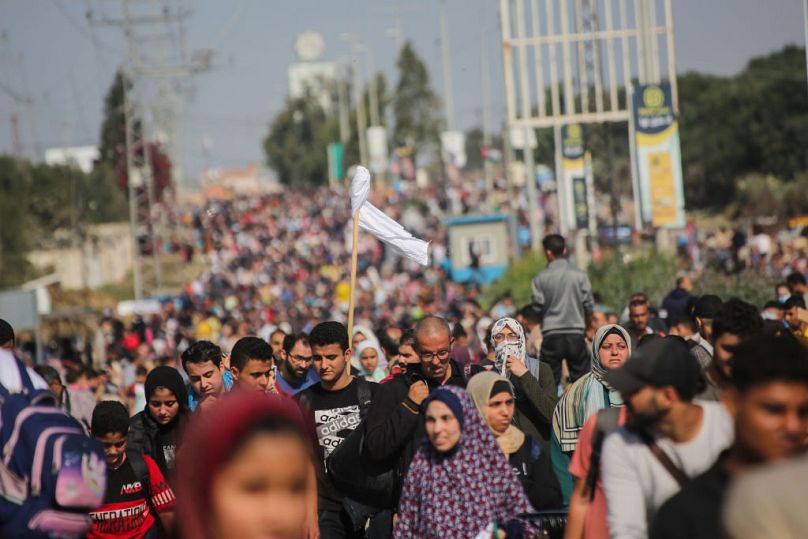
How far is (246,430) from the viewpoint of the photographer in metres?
2.54

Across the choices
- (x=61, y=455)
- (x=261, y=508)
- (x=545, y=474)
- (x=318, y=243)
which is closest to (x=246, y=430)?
(x=261, y=508)

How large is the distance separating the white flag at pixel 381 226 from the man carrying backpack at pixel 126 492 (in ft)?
13.0

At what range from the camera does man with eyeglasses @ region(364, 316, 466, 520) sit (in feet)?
21.5

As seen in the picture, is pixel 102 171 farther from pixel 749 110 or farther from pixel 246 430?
pixel 246 430

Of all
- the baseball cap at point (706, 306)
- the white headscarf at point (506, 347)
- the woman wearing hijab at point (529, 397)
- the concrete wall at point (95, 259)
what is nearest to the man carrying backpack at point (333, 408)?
the woman wearing hijab at point (529, 397)

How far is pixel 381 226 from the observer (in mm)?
10711

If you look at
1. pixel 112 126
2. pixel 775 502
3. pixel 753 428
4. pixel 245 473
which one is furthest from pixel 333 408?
pixel 112 126

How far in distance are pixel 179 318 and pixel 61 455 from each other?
2987 centimetres

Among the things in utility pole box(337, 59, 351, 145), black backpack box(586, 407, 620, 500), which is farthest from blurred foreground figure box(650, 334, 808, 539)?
utility pole box(337, 59, 351, 145)

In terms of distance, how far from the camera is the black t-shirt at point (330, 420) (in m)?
7.23

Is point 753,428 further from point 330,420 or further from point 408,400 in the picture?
point 330,420

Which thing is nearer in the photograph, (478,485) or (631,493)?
(631,493)

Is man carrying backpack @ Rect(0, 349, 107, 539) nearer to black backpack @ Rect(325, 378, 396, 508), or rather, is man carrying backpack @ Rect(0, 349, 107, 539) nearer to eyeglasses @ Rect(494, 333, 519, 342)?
black backpack @ Rect(325, 378, 396, 508)

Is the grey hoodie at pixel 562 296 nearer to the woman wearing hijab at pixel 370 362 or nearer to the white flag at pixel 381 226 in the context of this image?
the woman wearing hijab at pixel 370 362
